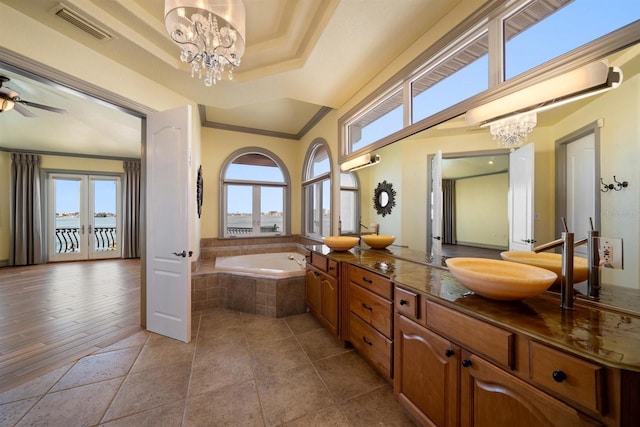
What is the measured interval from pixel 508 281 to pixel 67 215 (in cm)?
869

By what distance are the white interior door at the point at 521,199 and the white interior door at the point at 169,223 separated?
2.59 m

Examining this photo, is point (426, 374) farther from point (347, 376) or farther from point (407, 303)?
point (347, 376)

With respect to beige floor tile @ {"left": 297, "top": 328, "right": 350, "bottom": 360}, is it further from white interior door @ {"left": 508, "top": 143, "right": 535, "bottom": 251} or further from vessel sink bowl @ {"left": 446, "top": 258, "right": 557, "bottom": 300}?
white interior door @ {"left": 508, "top": 143, "right": 535, "bottom": 251}

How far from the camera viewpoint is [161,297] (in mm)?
2432

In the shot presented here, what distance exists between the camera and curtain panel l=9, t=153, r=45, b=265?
5.24 metres

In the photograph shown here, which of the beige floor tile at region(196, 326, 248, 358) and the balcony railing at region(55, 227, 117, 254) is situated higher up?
the balcony railing at region(55, 227, 117, 254)

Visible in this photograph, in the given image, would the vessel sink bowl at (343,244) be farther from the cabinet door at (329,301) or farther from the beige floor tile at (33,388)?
the beige floor tile at (33,388)

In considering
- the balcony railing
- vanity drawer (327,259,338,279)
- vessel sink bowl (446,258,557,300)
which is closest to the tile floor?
vanity drawer (327,259,338,279)

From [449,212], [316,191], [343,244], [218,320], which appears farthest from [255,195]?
[449,212]

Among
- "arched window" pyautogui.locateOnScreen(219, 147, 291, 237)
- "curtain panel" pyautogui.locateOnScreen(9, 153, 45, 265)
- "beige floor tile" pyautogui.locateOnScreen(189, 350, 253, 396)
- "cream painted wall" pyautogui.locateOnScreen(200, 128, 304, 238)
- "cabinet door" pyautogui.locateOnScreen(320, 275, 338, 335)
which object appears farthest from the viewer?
"curtain panel" pyautogui.locateOnScreen(9, 153, 45, 265)

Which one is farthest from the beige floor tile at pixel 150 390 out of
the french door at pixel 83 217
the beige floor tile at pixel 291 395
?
the french door at pixel 83 217

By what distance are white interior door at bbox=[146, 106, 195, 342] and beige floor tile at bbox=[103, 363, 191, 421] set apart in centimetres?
46

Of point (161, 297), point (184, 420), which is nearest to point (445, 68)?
point (184, 420)

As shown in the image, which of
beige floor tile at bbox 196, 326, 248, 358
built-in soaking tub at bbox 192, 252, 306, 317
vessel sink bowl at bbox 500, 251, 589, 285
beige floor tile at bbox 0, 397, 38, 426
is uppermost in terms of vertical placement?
vessel sink bowl at bbox 500, 251, 589, 285
